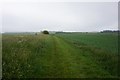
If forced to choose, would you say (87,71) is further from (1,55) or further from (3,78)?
(1,55)

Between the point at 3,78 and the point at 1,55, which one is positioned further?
the point at 1,55

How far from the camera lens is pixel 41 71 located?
12.1m

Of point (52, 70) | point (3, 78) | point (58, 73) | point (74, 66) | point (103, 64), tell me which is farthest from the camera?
point (103, 64)

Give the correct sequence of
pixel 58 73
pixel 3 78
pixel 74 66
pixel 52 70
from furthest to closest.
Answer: pixel 74 66
pixel 52 70
pixel 58 73
pixel 3 78

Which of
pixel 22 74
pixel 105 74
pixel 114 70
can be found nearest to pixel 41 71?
pixel 22 74

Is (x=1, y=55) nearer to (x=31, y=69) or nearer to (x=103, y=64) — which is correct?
(x=31, y=69)

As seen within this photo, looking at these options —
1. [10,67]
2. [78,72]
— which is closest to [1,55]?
[10,67]

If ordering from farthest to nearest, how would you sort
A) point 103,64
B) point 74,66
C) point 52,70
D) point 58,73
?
point 103,64 → point 74,66 → point 52,70 → point 58,73

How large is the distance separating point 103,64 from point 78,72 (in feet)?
11.2

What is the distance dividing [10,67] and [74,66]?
3.99 meters

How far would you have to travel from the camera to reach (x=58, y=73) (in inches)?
462

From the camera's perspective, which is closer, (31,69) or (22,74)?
(22,74)

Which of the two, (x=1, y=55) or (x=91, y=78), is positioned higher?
(x=1, y=55)

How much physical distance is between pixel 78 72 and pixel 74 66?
1695mm
